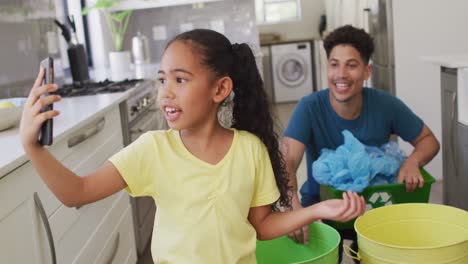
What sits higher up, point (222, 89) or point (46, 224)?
point (222, 89)

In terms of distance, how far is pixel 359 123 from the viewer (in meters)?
1.96

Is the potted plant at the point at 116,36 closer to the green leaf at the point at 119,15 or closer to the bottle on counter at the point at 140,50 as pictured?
the green leaf at the point at 119,15

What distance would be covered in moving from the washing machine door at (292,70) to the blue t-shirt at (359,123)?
20.0 feet

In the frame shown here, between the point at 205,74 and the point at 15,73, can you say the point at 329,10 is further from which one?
the point at 205,74

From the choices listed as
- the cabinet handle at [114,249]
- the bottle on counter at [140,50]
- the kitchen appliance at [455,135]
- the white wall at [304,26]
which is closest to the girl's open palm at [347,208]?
the cabinet handle at [114,249]

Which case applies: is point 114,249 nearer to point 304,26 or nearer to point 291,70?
point 291,70

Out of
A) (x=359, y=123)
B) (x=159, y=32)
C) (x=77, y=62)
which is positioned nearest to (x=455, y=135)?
(x=359, y=123)

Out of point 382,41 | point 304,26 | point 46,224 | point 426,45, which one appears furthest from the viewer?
point 304,26

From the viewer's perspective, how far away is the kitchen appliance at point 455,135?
2.33 metres

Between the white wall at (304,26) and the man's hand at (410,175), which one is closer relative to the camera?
the man's hand at (410,175)

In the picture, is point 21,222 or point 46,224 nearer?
point 21,222

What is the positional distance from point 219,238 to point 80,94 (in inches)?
69.2

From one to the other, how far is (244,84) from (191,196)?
30 cm

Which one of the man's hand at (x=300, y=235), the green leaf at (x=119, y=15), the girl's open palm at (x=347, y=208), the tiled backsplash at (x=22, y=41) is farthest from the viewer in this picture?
the green leaf at (x=119, y=15)
